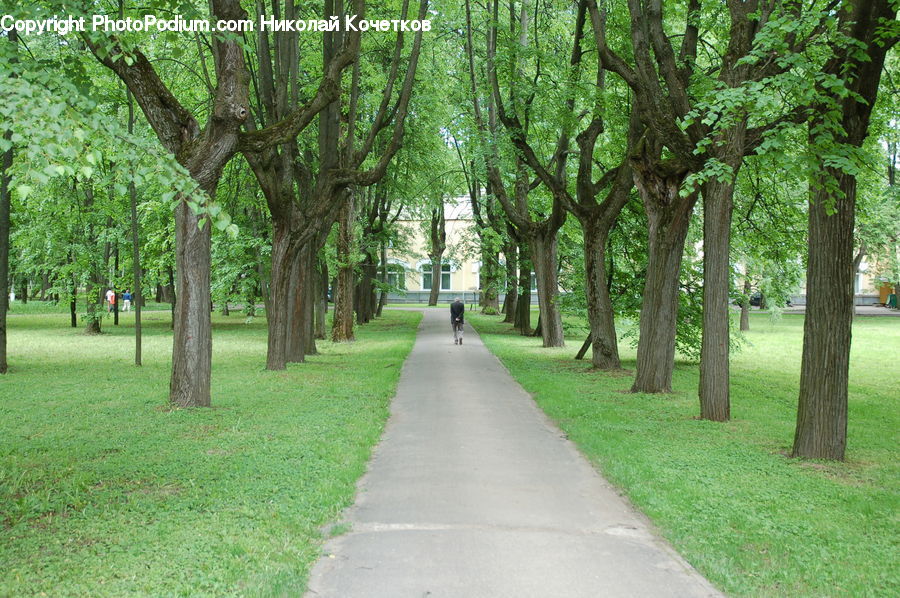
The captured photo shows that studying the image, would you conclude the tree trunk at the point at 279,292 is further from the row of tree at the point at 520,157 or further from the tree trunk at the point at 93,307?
the tree trunk at the point at 93,307

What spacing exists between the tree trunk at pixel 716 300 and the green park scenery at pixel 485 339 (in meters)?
0.03

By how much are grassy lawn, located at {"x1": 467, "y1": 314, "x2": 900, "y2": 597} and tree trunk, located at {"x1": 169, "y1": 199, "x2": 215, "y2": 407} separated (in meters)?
5.54

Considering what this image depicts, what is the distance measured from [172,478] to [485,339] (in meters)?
21.8

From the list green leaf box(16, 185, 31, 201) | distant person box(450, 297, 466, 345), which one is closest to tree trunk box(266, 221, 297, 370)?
distant person box(450, 297, 466, 345)

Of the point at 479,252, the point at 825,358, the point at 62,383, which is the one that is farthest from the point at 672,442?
the point at 479,252

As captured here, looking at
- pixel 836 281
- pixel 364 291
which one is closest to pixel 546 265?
pixel 836 281

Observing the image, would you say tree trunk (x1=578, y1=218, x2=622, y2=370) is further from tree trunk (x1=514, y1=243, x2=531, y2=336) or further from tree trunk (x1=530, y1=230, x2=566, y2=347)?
tree trunk (x1=514, y1=243, x2=531, y2=336)

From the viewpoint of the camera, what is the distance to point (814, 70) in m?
8.09

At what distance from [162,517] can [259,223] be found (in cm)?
2232

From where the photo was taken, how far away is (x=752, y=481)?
7609mm

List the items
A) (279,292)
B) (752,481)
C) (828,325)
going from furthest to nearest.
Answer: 1. (279,292)
2. (828,325)
3. (752,481)

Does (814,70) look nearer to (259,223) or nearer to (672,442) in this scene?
(672,442)

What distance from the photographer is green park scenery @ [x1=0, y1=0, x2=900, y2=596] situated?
5.32m

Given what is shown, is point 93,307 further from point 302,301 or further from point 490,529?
point 490,529
